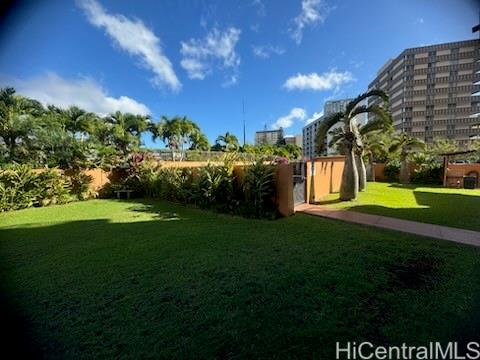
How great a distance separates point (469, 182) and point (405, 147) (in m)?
3.93

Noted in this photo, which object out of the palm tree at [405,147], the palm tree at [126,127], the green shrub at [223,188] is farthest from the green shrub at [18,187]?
the palm tree at [405,147]

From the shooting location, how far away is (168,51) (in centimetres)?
1239

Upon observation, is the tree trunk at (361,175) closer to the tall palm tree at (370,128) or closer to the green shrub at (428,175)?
the tall palm tree at (370,128)

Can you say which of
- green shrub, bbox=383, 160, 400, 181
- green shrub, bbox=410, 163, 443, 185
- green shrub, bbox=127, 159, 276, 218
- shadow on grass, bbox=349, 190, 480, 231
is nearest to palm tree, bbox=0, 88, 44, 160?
green shrub, bbox=127, 159, 276, 218

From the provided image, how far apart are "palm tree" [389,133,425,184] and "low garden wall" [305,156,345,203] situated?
6.68 metres

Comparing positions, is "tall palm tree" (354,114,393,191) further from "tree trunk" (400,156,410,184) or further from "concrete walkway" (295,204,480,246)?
"concrete walkway" (295,204,480,246)

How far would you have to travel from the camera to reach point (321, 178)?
32.9ft

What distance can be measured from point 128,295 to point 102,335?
694 millimetres

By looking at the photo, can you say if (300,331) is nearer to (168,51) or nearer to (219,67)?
(168,51)

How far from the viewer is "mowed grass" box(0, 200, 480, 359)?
6.63 ft

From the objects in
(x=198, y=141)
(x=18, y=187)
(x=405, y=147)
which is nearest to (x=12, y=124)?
(x=18, y=187)

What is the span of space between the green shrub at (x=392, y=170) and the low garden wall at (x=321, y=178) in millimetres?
8742

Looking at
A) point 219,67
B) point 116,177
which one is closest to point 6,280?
point 116,177

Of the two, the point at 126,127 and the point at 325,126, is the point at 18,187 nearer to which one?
the point at 325,126
